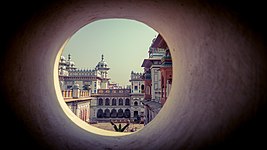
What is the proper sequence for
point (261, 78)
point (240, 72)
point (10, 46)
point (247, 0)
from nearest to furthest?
point (247, 0), point (261, 78), point (240, 72), point (10, 46)

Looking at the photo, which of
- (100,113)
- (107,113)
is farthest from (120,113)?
(100,113)

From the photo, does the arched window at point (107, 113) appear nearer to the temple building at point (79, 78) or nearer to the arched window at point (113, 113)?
the arched window at point (113, 113)

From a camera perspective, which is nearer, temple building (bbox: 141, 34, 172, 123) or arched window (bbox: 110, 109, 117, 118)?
temple building (bbox: 141, 34, 172, 123)

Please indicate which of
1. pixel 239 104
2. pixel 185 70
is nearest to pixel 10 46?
pixel 239 104

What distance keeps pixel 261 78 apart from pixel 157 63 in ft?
61.9

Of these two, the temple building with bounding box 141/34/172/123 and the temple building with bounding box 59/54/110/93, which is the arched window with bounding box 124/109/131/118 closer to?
the temple building with bounding box 59/54/110/93

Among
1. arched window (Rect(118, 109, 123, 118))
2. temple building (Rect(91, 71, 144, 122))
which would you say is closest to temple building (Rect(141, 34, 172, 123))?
temple building (Rect(91, 71, 144, 122))

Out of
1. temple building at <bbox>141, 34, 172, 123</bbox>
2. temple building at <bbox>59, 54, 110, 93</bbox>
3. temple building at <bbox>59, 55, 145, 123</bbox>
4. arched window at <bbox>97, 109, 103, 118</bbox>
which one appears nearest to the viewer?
temple building at <bbox>141, 34, 172, 123</bbox>

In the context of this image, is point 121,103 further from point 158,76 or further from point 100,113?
point 158,76

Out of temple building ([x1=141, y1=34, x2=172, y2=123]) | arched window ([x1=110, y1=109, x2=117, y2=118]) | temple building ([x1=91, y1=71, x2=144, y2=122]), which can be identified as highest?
temple building ([x1=141, y1=34, x2=172, y2=123])

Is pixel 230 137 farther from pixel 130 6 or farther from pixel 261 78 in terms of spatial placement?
pixel 130 6

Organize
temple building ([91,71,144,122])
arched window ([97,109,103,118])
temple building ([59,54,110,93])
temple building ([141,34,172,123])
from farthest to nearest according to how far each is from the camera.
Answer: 1. arched window ([97,109,103,118])
2. temple building ([91,71,144,122])
3. temple building ([59,54,110,93])
4. temple building ([141,34,172,123])

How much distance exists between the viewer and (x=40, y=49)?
12.9 feet

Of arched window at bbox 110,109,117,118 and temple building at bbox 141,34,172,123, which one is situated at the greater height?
temple building at bbox 141,34,172,123
